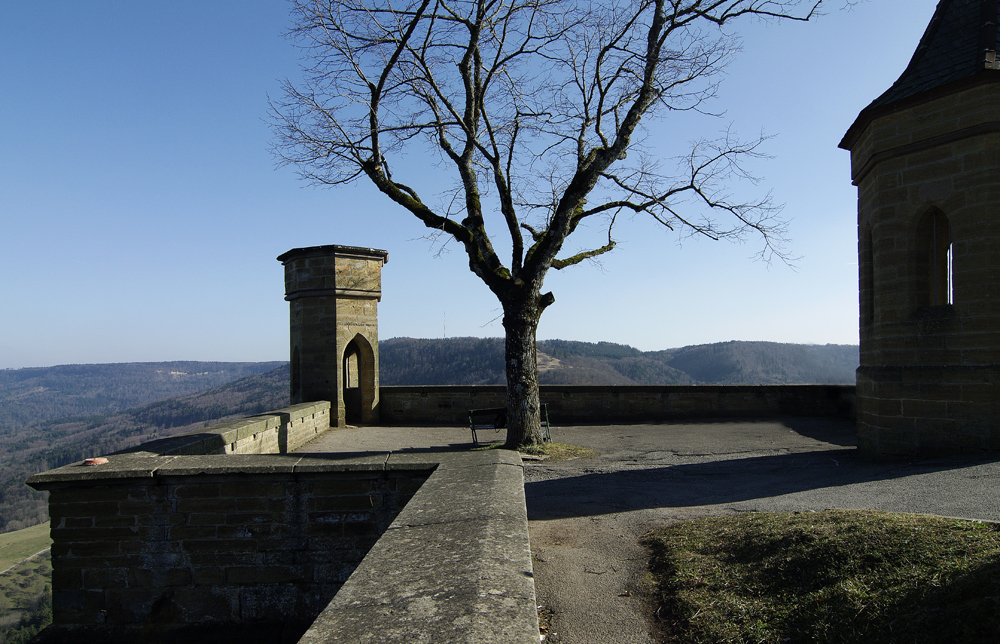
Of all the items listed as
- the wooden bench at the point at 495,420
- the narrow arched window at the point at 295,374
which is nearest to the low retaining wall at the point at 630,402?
the narrow arched window at the point at 295,374

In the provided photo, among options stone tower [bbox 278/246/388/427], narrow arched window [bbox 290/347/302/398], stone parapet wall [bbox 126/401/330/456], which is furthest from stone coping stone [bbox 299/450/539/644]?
narrow arched window [bbox 290/347/302/398]

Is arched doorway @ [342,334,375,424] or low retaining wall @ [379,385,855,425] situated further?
arched doorway @ [342,334,375,424]

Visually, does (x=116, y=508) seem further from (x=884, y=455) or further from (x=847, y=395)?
(x=847, y=395)

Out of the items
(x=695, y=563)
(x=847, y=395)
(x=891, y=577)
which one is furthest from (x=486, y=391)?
(x=891, y=577)

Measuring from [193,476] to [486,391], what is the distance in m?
11.2

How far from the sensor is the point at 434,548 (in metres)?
2.74

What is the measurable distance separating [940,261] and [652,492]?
18.5 feet

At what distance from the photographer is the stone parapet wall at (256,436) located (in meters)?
6.69

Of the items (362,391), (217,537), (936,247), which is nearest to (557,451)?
(936,247)

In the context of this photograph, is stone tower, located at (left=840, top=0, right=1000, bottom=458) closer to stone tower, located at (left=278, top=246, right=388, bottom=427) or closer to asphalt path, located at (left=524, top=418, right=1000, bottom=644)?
asphalt path, located at (left=524, top=418, right=1000, bottom=644)

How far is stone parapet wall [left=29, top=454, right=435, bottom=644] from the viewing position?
4641mm

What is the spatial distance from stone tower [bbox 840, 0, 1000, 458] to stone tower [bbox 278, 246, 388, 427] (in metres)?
10.4

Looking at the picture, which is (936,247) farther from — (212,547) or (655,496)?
(212,547)

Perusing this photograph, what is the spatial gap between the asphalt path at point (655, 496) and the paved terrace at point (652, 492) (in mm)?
12
